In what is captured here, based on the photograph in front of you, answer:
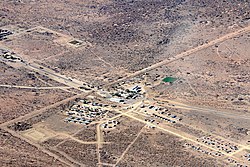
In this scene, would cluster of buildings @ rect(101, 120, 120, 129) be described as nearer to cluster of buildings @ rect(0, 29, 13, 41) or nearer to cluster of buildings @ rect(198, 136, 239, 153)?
cluster of buildings @ rect(198, 136, 239, 153)

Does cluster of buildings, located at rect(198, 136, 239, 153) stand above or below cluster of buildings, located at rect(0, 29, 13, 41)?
below

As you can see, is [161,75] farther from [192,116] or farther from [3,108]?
[3,108]

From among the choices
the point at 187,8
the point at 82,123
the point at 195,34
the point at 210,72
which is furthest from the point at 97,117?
the point at 187,8

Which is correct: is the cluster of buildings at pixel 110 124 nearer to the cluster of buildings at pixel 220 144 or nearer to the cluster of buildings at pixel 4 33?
the cluster of buildings at pixel 220 144

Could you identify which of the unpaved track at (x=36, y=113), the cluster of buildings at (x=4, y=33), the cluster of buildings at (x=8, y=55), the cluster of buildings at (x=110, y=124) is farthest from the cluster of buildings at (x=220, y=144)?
the cluster of buildings at (x=4, y=33)

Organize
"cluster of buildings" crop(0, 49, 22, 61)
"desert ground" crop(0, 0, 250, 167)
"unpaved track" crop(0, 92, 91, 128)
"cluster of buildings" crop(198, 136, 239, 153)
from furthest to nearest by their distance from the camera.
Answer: "cluster of buildings" crop(0, 49, 22, 61) < "unpaved track" crop(0, 92, 91, 128) < "cluster of buildings" crop(198, 136, 239, 153) < "desert ground" crop(0, 0, 250, 167)

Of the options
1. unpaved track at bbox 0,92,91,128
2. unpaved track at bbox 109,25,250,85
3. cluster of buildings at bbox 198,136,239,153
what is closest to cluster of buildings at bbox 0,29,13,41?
unpaved track at bbox 109,25,250,85

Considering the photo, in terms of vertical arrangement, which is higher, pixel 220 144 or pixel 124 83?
pixel 124 83

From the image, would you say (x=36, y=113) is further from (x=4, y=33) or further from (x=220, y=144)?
(x=4, y=33)

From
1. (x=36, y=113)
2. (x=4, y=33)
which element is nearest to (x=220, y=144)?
(x=36, y=113)
